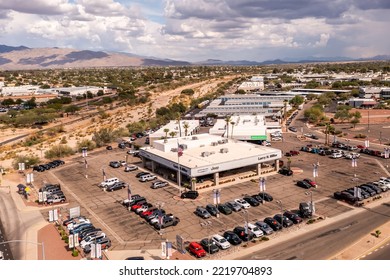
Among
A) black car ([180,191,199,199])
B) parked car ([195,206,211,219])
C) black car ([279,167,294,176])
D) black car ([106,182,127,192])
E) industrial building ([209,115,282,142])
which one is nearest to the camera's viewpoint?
parked car ([195,206,211,219])

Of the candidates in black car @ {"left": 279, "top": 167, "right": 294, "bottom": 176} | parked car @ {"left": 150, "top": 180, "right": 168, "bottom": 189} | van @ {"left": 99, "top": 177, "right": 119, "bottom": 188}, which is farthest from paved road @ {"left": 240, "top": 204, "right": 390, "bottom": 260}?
van @ {"left": 99, "top": 177, "right": 119, "bottom": 188}

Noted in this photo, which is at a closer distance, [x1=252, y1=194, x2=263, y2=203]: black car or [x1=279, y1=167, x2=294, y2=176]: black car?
[x1=252, y1=194, x2=263, y2=203]: black car

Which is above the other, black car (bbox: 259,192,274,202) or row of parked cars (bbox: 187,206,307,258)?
black car (bbox: 259,192,274,202)

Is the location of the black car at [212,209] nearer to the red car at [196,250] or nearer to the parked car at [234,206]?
the parked car at [234,206]

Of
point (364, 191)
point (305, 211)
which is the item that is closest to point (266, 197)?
point (305, 211)

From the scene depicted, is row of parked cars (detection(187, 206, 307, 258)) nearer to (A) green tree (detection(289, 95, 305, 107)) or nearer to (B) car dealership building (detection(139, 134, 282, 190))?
(B) car dealership building (detection(139, 134, 282, 190))

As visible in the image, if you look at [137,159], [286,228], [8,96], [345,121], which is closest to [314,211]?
[286,228]

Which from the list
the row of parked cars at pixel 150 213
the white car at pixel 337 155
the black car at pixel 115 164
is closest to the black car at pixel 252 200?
the row of parked cars at pixel 150 213
